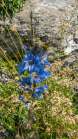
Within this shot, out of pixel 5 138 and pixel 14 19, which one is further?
pixel 14 19

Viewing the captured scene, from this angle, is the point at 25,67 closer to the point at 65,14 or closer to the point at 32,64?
the point at 32,64

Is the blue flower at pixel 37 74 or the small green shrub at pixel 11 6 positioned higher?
the small green shrub at pixel 11 6

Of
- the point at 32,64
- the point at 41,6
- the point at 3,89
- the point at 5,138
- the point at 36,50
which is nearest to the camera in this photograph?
the point at 36,50

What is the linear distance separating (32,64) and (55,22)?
2033 millimetres

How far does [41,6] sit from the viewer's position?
325 centimetres

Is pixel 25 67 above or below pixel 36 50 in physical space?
below

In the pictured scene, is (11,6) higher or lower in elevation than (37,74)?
higher

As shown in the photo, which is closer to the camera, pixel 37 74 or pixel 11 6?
pixel 37 74

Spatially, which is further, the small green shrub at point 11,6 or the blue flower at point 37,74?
the small green shrub at point 11,6

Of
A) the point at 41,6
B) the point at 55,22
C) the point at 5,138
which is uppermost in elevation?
the point at 41,6

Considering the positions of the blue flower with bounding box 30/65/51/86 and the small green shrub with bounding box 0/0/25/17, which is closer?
the blue flower with bounding box 30/65/51/86

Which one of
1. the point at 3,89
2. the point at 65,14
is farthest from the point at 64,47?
the point at 3,89

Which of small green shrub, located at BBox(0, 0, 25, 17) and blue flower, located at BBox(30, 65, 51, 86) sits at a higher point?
small green shrub, located at BBox(0, 0, 25, 17)

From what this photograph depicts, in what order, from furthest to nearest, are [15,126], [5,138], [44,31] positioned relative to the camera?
[44,31]
[15,126]
[5,138]
